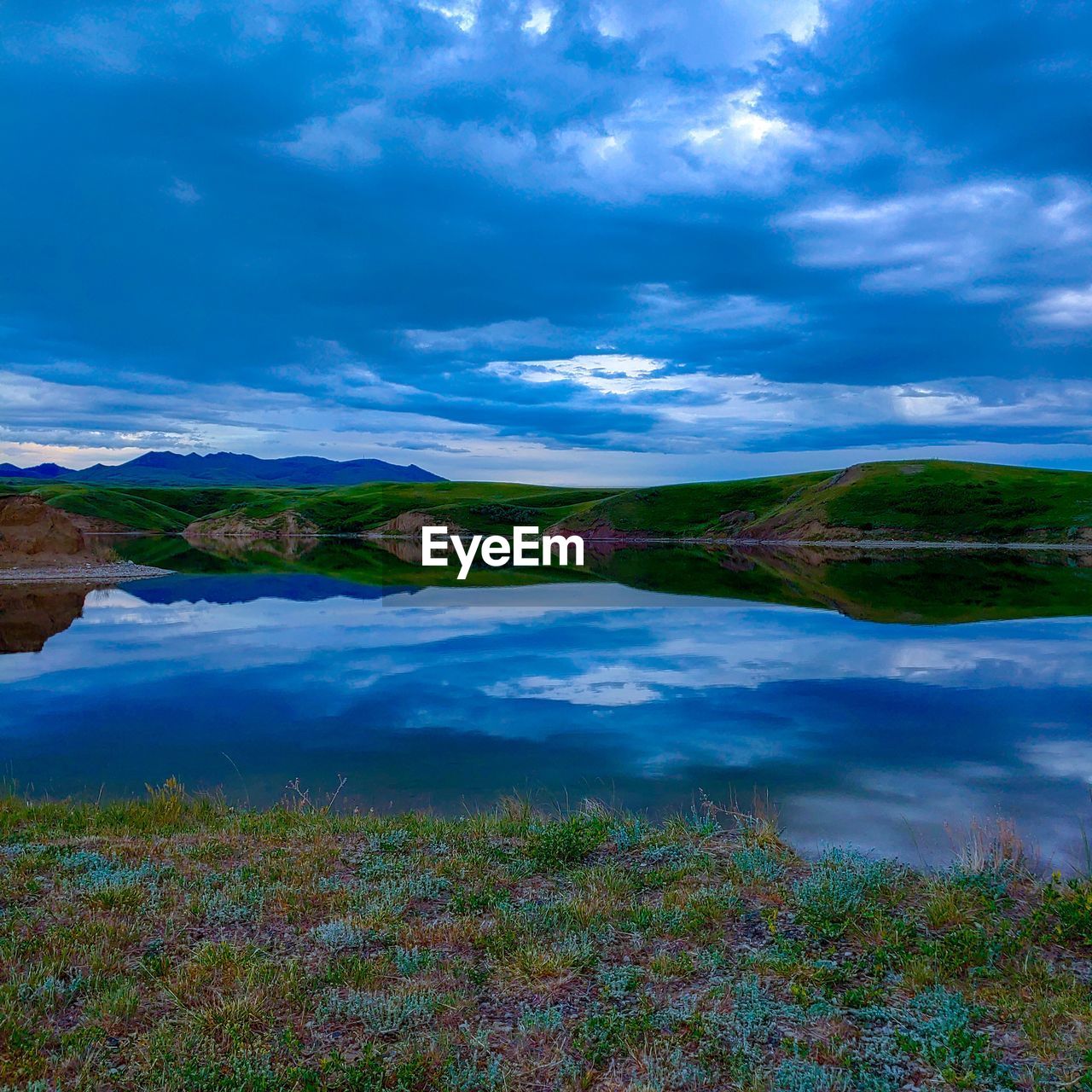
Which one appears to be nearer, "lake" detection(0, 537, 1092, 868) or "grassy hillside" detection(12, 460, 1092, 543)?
"lake" detection(0, 537, 1092, 868)

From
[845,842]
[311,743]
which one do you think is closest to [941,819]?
[845,842]

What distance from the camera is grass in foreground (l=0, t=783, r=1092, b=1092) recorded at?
677 centimetres

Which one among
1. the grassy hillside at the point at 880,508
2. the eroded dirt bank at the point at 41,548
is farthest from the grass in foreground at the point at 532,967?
the grassy hillside at the point at 880,508

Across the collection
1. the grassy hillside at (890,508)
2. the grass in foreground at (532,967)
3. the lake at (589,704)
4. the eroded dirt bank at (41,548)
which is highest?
the grassy hillside at (890,508)

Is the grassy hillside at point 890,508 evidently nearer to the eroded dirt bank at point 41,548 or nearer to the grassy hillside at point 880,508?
the grassy hillside at point 880,508

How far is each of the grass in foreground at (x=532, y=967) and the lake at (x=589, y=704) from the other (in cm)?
350

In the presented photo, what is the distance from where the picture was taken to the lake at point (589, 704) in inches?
660

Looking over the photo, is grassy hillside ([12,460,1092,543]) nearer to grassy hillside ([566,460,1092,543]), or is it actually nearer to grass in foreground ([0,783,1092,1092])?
grassy hillside ([566,460,1092,543])

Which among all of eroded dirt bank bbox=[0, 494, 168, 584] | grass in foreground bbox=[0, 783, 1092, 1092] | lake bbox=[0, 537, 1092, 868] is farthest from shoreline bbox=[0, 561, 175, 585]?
grass in foreground bbox=[0, 783, 1092, 1092]

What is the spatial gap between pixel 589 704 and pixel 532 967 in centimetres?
1722

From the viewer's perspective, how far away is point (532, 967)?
8.33 meters

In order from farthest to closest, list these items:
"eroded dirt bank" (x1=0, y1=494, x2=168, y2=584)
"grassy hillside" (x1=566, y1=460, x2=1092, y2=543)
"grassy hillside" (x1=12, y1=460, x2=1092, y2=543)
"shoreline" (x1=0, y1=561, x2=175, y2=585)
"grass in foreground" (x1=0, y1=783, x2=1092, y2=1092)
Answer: "grassy hillside" (x1=12, y1=460, x2=1092, y2=543) < "grassy hillside" (x1=566, y1=460, x2=1092, y2=543) < "eroded dirt bank" (x1=0, y1=494, x2=168, y2=584) < "shoreline" (x1=0, y1=561, x2=175, y2=585) < "grass in foreground" (x1=0, y1=783, x2=1092, y2=1092)

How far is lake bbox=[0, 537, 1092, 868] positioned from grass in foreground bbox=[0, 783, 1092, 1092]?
3.50 meters

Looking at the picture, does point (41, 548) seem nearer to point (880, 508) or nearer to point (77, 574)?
point (77, 574)
